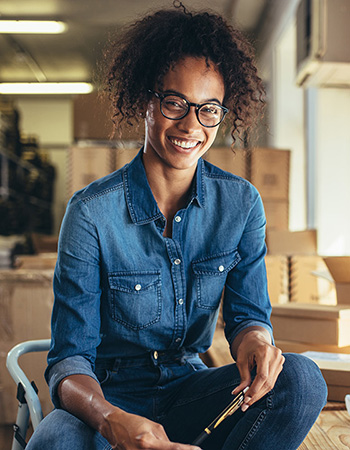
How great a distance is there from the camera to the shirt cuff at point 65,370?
1022mm

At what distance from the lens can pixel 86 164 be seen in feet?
10.8

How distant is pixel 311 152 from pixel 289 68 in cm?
134

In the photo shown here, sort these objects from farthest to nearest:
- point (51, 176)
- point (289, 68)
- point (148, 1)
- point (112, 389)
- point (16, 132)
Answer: point (51, 176) < point (16, 132) < point (148, 1) < point (289, 68) < point (112, 389)

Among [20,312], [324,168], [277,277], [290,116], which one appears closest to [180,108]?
[20,312]

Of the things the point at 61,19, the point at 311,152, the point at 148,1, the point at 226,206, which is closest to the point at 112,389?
the point at 226,206

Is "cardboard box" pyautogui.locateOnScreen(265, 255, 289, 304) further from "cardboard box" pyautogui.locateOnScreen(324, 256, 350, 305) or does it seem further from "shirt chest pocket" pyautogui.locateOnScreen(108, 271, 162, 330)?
"shirt chest pocket" pyautogui.locateOnScreen(108, 271, 162, 330)

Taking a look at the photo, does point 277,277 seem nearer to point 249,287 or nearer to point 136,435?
point 249,287

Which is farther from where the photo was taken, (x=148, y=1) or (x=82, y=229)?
(x=148, y=1)

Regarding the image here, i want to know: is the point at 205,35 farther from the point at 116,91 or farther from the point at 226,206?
the point at 226,206

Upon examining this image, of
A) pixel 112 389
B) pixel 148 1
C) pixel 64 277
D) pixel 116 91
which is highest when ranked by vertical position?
pixel 148 1

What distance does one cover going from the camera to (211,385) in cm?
114

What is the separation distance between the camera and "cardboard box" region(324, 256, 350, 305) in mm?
1856

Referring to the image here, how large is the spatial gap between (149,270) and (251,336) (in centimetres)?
27

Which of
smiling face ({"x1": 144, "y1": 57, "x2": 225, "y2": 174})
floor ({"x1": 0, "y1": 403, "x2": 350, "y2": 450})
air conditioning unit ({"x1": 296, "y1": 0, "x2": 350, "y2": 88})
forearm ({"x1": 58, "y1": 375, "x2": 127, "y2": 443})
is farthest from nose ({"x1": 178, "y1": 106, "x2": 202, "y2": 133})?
air conditioning unit ({"x1": 296, "y1": 0, "x2": 350, "y2": 88})
